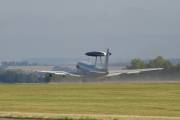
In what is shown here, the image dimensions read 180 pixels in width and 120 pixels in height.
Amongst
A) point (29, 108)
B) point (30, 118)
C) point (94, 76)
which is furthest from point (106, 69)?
point (30, 118)

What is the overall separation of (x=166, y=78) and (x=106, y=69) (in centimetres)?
2159

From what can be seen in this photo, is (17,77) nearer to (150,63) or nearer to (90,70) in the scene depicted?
(150,63)

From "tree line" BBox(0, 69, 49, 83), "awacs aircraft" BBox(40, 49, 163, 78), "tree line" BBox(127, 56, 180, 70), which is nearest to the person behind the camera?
"awacs aircraft" BBox(40, 49, 163, 78)

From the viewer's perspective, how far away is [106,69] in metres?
125

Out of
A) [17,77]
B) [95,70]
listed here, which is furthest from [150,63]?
[95,70]

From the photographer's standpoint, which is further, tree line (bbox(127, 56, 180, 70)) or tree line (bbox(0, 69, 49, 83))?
tree line (bbox(127, 56, 180, 70))

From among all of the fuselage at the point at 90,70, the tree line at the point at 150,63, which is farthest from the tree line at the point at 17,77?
the tree line at the point at 150,63

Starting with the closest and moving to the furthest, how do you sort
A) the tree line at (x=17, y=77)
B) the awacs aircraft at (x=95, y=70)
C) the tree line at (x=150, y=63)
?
the awacs aircraft at (x=95, y=70)
the tree line at (x=17, y=77)
the tree line at (x=150, y=63)

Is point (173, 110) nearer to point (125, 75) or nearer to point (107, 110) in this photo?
point (107, 110)

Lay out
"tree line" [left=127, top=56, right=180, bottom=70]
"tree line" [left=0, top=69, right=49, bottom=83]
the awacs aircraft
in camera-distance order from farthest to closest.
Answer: "tree line" [left=127, top=56, right=180, bottom=70] → "tree line" [left=0, top=69, right=49, bottom=83] → the awacs aircraft

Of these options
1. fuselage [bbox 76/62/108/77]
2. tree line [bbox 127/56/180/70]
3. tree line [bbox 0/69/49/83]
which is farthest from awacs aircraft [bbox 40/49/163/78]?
tree line [bbox 127/56/180/70]

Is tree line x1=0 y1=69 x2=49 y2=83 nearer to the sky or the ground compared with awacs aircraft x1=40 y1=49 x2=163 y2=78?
nearer to the ground

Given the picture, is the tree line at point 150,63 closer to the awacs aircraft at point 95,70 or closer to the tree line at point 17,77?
the tree line at point 17,77

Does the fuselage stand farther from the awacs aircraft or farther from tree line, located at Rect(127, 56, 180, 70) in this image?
tree line, located at Rect(127, 56, 180, 70)
